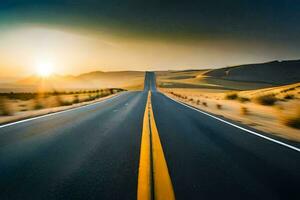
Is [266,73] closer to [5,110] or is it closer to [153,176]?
[5,110]

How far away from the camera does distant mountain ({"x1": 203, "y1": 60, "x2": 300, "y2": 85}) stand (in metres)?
139

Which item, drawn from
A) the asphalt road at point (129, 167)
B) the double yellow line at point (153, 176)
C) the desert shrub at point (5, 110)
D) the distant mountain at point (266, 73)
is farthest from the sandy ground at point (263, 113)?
the distant mountain at point (266, 73)

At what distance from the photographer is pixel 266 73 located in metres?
151

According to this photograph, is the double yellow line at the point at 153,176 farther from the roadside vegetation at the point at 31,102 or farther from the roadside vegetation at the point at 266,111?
the roadside vegetation at the point at 31,102

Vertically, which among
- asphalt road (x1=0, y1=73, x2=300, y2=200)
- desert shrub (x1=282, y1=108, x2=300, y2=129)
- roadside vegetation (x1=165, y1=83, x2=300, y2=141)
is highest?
asphalt road (x1=0, y1=73, x2=300, y2=200)

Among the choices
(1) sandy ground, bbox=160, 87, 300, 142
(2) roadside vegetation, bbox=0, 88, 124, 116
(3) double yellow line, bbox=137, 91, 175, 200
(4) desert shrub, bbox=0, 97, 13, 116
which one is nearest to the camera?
(3) double yellow line, bbox=137, 91, 175, 200

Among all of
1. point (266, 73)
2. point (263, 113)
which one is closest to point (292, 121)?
point (263, 113)

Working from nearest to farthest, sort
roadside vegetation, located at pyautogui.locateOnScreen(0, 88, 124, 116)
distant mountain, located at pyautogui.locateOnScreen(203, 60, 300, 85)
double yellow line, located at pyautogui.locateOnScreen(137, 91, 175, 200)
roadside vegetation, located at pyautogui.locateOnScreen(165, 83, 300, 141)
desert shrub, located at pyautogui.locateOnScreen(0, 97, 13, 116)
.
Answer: double yellow line, located at pyautogui.locateOnScreen(137, 91, 175, 200) < roadside vegetation, located at pyautogui.locateOnScreen(165, 83, 300, 141) < desert shrub, located at pyautogui.locateOnScreen(0, 97, 13, 116) < roadside vegetation, located at pyautogui.locateOnScreen(0, 88, 124, 116) < distant mountain, located at pyautogui.locateOnScreen(203, 60, 300, 85)

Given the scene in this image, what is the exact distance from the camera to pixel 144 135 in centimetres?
699

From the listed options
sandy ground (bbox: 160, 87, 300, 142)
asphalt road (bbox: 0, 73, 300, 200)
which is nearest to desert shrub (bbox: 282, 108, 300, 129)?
sandy ground (bbox: 160, 87, 300, 142)

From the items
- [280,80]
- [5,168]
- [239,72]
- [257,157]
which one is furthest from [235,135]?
[239,72]

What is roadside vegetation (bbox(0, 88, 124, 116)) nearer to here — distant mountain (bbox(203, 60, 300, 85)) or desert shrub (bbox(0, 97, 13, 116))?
desert shrub (bbox(0, 97, 13, 116))

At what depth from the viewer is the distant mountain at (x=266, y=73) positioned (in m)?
139

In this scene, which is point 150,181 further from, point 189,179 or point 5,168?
point 5,168
